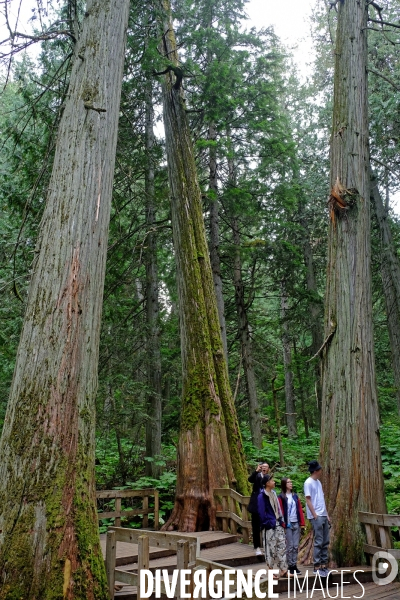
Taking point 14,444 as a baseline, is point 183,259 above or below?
above

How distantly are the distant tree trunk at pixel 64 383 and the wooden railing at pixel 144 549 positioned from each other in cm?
69

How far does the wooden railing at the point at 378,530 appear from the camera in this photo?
608 centimetres

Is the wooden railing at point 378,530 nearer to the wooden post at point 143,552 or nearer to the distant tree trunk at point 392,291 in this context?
the wooden post at point 143,552

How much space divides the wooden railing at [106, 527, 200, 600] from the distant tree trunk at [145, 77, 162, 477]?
5.30m

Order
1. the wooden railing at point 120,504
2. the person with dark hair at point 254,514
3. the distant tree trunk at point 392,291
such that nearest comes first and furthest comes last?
the person with dark hair at point 254,514 < the wooden railing at point 120,504 < the distant tree trunk at point 392,291

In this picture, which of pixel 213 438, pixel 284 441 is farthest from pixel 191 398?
pixel 284 441

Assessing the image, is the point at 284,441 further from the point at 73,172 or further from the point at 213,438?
the point at 73,172

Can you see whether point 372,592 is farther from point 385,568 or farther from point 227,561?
point 227,561

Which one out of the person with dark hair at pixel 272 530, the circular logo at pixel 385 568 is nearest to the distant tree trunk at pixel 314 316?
the person with dark hair at pixel 272 530

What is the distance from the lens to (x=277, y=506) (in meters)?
6.63

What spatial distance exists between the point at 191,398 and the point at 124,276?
372 centimetres

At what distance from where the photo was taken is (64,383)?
482 cm

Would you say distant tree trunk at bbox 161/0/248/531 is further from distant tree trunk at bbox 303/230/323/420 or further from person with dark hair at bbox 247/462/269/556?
distant tree trunk at bbox 303/230/323/420

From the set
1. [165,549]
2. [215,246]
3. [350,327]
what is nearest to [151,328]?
[215,246]
